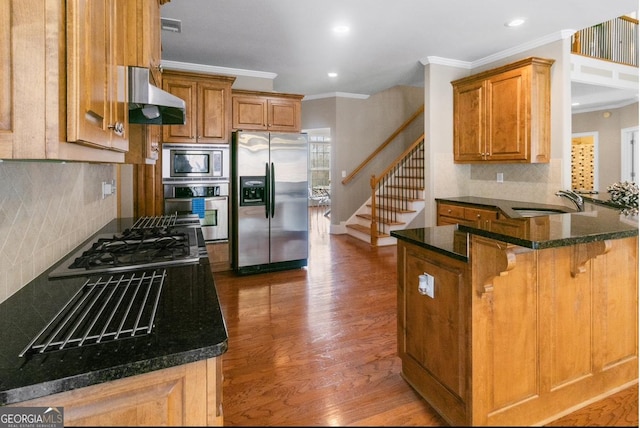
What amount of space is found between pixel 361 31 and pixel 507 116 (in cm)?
187

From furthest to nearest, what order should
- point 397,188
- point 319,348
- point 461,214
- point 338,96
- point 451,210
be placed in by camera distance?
point 338,96
point 397,188
point 451,210
point 461,214
point 319,348

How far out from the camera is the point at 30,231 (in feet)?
4.73

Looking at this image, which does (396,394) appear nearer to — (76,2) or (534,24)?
(76,2)

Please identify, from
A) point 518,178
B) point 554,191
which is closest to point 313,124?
point 518,178

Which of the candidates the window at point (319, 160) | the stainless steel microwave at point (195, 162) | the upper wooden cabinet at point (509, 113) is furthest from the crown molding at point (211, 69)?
the window at point (319, 160)

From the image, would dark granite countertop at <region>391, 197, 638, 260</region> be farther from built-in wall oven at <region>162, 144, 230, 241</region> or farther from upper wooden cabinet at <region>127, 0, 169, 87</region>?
built-in wall oven at <region>162, 144, 230, 241</region>

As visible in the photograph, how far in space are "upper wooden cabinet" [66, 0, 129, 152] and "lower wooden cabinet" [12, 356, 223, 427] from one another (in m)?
0.57

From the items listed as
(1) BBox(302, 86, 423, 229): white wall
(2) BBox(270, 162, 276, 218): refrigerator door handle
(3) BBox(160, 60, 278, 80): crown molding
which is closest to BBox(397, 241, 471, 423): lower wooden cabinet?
(2) BBox(270, 162, 276, 218): refrigerator door handle

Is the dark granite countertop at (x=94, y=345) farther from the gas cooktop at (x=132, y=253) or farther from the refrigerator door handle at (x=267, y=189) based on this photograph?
the refrigerator door handle at (x=267, y=189)

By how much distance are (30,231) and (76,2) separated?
1.01 meters

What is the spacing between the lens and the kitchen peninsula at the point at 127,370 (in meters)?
0.80

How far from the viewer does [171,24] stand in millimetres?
3650

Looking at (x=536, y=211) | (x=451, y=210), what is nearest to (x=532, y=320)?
(x=536, y=211)

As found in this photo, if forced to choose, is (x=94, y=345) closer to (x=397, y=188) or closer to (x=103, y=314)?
(x=103, y=314)
